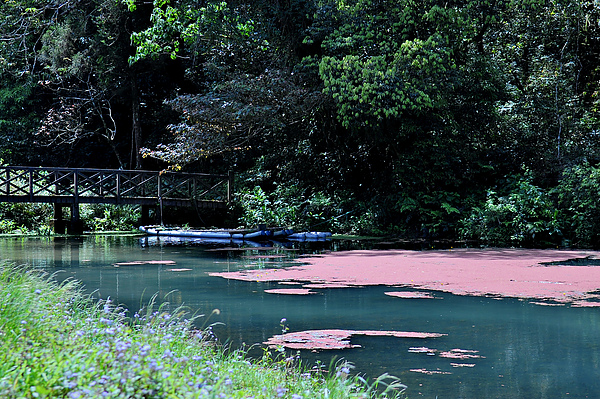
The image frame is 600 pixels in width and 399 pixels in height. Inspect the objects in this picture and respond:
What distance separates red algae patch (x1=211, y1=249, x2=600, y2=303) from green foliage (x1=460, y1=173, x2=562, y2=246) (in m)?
1.81

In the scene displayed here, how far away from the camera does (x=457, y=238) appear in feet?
50.8

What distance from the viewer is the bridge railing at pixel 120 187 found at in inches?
701

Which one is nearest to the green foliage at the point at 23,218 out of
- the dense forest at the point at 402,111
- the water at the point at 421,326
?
the dense forest at the point at 402,111

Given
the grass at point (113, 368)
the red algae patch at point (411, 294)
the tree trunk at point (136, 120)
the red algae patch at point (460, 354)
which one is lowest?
the red algae patch at point (460, 354)

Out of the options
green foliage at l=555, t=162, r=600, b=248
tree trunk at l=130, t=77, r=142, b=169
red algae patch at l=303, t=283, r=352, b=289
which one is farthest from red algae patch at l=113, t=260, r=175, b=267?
tree trunk at l=130, t=77, r=142, b=169

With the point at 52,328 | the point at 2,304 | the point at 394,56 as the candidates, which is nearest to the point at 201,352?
the point at 52,328

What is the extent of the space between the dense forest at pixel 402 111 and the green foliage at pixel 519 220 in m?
0.04

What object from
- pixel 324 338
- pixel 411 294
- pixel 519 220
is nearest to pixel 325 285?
pixel 411 294

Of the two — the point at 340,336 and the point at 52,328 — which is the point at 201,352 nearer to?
the point at 52,328

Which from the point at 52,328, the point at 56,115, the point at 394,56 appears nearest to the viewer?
the point at 52,328

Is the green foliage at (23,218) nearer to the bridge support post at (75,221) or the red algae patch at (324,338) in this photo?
the bridge support post at (75,221)

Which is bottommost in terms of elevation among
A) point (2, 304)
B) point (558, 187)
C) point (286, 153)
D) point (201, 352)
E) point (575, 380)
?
point (575, 380)

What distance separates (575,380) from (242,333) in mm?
2613

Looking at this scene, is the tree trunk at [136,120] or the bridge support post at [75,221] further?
the tree trunk at [136,120]
